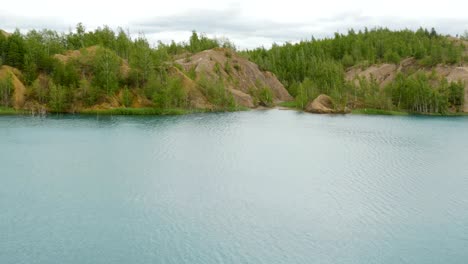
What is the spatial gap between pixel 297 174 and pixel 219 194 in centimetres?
1224

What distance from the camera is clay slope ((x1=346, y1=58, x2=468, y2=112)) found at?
14612 cm

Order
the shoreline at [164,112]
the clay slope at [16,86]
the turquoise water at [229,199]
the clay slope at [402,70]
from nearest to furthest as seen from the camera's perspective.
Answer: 1. the turquoise water at [229,199]
2. the shoreline at [164,112]
3. the clay slope at [16,86]
4. the clay slope at [402,70]

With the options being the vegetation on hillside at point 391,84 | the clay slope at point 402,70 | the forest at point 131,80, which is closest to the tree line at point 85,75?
the forest at point 131,80

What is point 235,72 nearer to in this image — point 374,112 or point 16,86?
point 374,112

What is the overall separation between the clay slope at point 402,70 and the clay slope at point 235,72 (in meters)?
33.1

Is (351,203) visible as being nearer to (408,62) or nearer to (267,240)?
(267,240)

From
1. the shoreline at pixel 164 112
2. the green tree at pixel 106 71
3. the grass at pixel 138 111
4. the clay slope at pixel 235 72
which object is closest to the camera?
the shoreline at pixel 164 112

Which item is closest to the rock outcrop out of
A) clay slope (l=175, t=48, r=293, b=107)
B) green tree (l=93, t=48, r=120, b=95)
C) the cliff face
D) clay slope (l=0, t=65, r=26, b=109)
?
the cliff face

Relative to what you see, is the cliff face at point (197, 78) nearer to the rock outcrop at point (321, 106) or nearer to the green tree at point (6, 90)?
the green tree at point (6, 90)

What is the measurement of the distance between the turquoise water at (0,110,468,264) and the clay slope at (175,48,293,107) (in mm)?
77823

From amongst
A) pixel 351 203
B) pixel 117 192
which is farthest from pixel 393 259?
pixel 117 192

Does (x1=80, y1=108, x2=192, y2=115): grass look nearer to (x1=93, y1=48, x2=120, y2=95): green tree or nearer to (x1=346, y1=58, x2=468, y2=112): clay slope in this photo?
(x1=93, y1=48, x2=120, y2=95): green tree

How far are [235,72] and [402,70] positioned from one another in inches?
2798

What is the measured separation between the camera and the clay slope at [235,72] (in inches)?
5861
